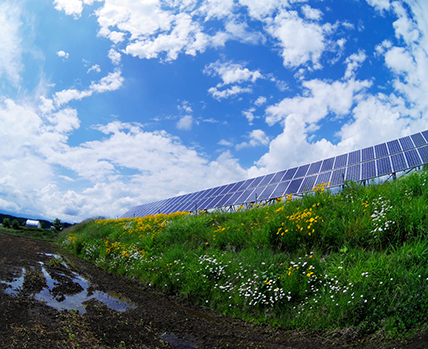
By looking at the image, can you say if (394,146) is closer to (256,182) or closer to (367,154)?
(367,154)

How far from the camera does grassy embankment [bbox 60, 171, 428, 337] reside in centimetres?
487

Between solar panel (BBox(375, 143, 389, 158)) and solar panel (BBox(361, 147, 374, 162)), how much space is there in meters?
0.30

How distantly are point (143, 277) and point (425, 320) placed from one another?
8.44 metres

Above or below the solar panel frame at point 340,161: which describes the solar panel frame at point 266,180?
below

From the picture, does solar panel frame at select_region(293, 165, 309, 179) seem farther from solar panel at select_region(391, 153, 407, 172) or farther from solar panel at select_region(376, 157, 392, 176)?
solar panel at select_region(391, 153, 407, 172)

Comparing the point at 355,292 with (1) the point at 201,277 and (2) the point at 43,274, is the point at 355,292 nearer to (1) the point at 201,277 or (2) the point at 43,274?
(1) the point at 201,277

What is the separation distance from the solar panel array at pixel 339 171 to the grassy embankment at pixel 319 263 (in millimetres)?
4936

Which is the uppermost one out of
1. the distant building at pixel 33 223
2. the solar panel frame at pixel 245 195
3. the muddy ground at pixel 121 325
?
the solar panel frame at pixel 245 195

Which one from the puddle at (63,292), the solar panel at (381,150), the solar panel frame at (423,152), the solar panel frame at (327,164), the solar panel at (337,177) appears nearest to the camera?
the puddle at (63,292)

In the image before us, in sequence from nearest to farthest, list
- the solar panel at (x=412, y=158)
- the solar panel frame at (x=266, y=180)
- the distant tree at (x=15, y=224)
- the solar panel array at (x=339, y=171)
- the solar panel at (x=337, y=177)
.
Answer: the solar panel at (x=412, y=158) → the solar panel array at (x=339, y=171) → the solar panel at (x=337, y=177) → the solar panel frame at (x=266, y=180) → the distant tree at (x=15, y=224)

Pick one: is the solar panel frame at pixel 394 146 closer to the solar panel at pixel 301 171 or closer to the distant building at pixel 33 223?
the solar panel at pixel 301 171

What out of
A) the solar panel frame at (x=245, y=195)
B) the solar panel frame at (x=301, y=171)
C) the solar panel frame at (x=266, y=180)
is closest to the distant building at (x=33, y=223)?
the solar panel frame at (x=245, y=195)

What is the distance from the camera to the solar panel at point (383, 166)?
13195mm

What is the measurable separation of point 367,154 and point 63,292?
57.7ft
